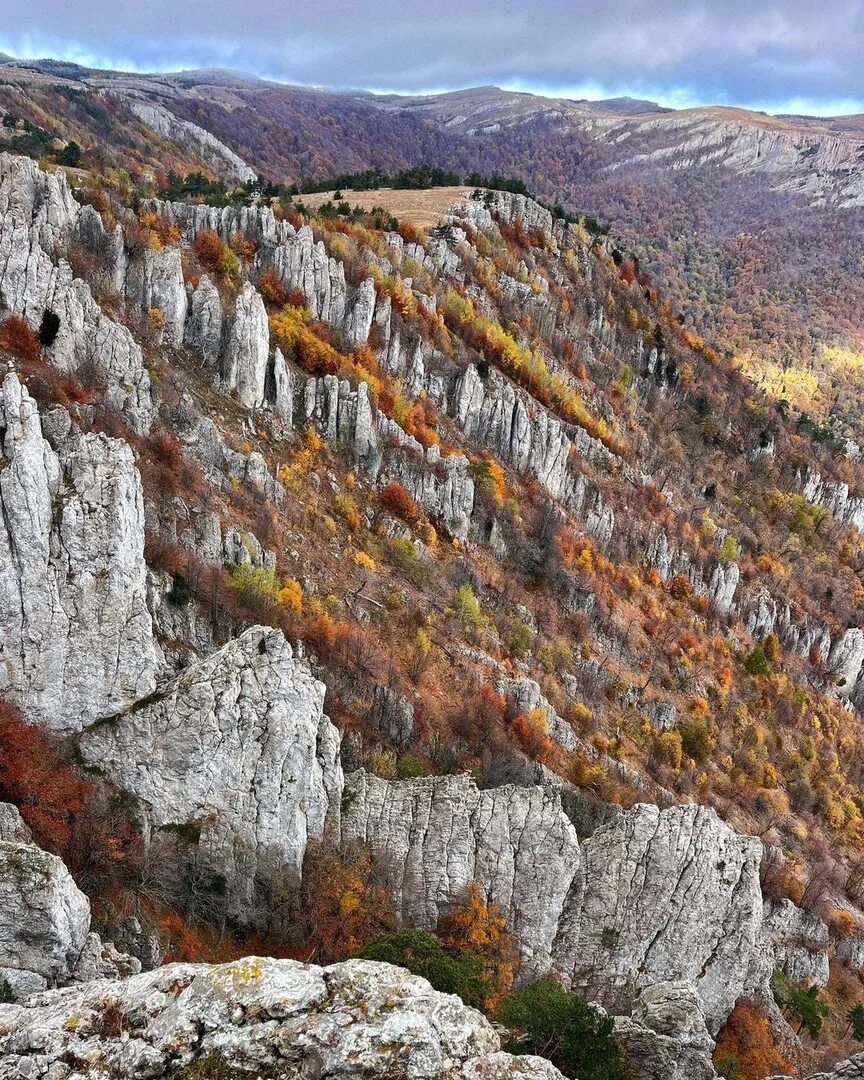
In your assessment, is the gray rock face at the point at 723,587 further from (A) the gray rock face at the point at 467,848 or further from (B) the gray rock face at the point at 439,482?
(A) the gray rock face at the point at 467,848

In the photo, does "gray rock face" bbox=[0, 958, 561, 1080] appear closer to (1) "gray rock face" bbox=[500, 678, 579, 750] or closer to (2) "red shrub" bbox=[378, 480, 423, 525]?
(1) "gray rock face" bbox=[500, 678, 579, 750]

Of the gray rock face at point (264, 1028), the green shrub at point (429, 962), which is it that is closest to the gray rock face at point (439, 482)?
the green shrub at point (429, 962)

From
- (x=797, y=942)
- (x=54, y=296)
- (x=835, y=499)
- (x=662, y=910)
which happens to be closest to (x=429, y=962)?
(x=662, y=910)

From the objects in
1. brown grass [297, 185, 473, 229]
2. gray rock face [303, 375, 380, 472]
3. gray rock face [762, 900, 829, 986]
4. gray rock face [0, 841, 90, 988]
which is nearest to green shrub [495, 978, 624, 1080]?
gray rock face [0, 841, 90, 988]

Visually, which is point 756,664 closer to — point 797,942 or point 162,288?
point 797,942

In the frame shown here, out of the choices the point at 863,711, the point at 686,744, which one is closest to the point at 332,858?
the point at 686,744

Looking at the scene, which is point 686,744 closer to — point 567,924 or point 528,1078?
point 567,924
